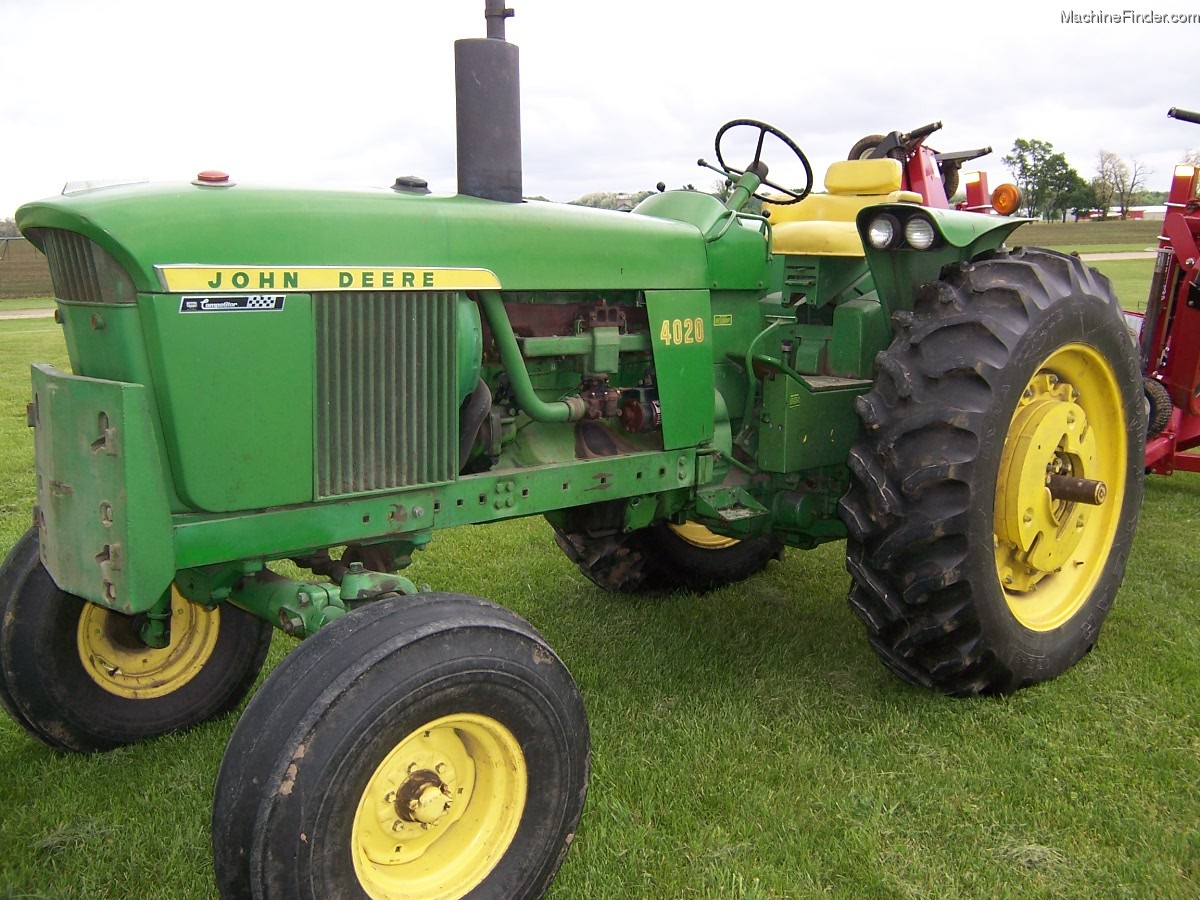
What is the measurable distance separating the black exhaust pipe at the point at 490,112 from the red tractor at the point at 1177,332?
13.0 feet

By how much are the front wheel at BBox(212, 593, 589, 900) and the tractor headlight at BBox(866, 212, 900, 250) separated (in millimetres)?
1835

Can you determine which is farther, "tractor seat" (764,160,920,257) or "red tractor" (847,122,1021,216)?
"red tractor" (847,122,1021,216)

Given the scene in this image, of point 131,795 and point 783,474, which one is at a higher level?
point 783,474

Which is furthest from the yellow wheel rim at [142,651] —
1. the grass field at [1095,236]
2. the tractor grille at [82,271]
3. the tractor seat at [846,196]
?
the grass field at [1095,236]

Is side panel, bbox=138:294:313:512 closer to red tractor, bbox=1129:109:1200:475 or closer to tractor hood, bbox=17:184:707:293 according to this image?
tractor hood, bbox=17:184:707:293

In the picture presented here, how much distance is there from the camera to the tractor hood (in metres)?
2.15

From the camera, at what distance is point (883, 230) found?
3305 mm

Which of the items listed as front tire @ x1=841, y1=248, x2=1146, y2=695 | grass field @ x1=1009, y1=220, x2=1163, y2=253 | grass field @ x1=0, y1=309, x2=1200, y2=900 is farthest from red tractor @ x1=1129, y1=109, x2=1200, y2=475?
grass field @ x1=1009, y1=220, x2=1163, y2=253

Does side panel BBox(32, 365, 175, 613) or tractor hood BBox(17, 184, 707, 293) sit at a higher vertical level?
tractor hood BBox(17, 184, 707, 293)

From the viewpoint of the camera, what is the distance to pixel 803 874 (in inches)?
98.0

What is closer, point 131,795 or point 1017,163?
point 131,795

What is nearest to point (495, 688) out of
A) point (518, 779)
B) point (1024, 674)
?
point (518, 779)

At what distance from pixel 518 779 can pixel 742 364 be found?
173 cm

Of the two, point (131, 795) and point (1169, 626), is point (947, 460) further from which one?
point (131, 795)
